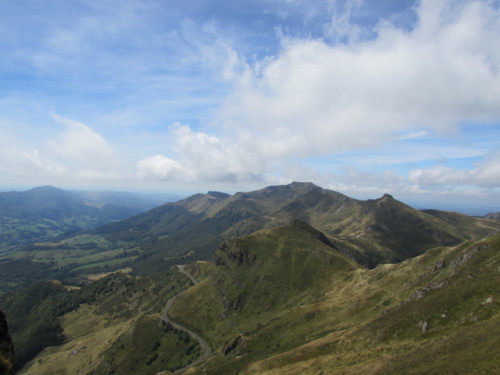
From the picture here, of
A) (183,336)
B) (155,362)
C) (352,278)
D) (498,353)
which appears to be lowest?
(155,362)

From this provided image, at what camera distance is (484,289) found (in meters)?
79.8

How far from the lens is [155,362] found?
7475 inches

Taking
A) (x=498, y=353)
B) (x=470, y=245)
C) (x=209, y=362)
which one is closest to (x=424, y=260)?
(x=470, y=245)

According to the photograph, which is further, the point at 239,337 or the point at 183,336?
the point at 183,336

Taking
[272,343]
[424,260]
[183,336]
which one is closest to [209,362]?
[272,343]

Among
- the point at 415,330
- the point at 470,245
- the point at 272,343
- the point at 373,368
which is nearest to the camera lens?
the point at 373,368

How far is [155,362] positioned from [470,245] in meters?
195

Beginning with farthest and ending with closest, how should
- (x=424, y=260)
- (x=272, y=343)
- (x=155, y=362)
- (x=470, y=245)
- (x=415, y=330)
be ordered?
(x=155, y=362), (x=424, y=260), (x=272, y=343), (x=470, y=245), (x=415, y=330)

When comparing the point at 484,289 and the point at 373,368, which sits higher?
the point at 484,289

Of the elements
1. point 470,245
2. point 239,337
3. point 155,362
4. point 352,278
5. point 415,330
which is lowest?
point 155,362

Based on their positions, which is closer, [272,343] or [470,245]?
[470,245]

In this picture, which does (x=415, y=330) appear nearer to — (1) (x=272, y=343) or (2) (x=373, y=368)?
(2) (x=373, y=368)

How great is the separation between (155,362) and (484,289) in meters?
191

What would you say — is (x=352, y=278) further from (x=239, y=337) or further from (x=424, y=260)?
(x=239, y=337)
